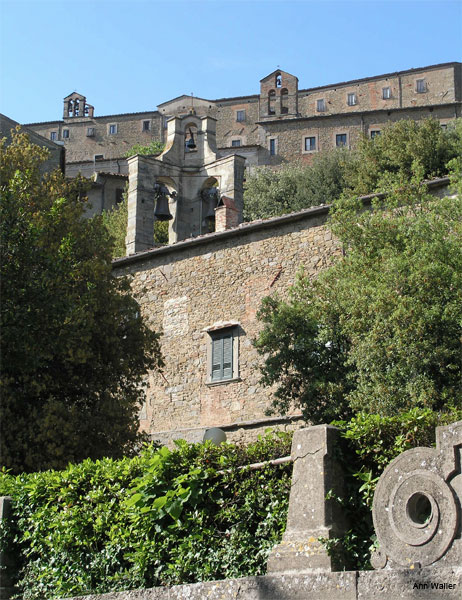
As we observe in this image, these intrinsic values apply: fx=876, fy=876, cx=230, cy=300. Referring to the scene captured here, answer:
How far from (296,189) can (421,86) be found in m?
35.6

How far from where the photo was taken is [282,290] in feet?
67.1

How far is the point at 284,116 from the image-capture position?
79000 millimetres

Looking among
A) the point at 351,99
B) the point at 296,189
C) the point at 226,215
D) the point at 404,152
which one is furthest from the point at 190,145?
the point at 351,99

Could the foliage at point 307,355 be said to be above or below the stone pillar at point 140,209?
below

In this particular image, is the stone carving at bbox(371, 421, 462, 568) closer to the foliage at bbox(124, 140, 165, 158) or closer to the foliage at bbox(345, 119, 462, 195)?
the foliage at bbox(345, 119, 462, 195)

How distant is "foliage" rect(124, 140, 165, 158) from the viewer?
249 feet

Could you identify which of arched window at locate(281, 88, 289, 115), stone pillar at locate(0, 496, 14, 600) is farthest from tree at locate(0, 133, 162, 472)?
arched window at locate(281, 88, 289, 115)

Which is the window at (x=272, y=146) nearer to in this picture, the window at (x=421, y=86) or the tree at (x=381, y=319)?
the window at (x=421, y=86)

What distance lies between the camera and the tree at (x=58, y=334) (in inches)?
557

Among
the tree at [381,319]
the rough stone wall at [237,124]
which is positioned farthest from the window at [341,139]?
the tree at [381,319]

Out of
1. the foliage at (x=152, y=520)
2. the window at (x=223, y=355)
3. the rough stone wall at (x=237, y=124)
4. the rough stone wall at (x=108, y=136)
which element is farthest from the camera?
the rough stone wall at (x=108, y=136)

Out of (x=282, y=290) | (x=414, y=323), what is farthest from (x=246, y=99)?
(x=414, y=323)

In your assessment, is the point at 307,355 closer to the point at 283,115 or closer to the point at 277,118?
the point at 277,118

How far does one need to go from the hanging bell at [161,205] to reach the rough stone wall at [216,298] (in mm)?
5033
